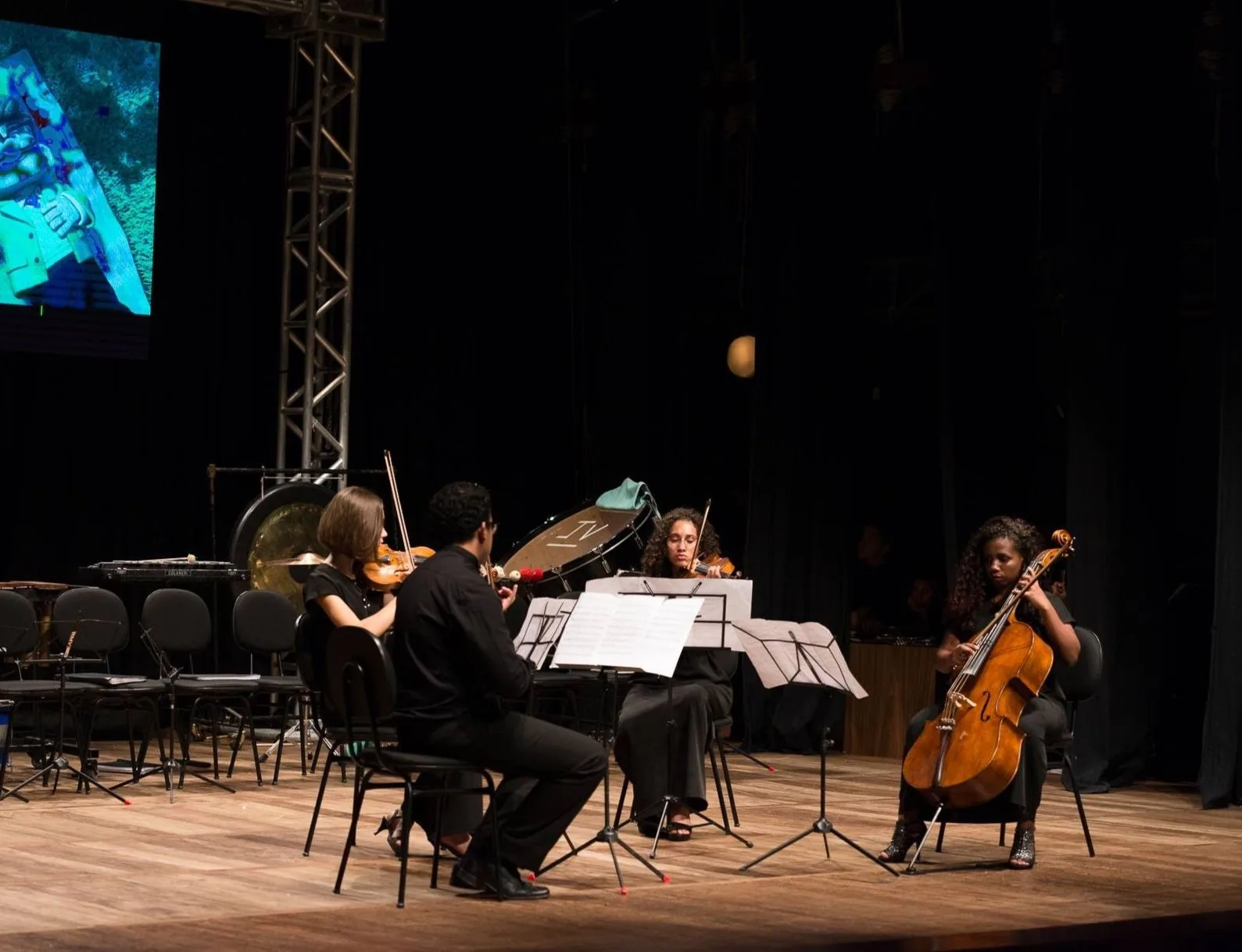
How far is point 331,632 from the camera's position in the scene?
5.57 metres

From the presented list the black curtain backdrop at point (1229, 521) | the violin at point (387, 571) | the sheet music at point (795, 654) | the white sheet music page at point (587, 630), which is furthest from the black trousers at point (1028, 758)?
the black curtain backdrop at point (1229, 521)

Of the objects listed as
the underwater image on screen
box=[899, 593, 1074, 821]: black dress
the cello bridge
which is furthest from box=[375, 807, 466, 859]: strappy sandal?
the underwater image on screen

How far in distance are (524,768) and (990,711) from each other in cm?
142

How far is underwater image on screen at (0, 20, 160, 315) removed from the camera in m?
9.69

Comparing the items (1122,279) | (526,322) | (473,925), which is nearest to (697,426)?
(526,322)

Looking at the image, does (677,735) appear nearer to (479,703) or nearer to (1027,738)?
(1027,738)

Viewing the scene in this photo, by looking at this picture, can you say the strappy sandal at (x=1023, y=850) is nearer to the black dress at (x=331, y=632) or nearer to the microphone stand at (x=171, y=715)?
the black dress at (x=331, y=632)

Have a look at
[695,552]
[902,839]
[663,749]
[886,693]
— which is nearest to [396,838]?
[663,749]

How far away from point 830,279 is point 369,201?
3.23 m

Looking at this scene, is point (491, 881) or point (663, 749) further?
point (663, 749)

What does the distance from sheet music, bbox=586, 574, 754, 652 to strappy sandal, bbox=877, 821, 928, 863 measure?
762 millimetres

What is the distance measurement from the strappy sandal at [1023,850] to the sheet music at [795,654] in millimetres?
646

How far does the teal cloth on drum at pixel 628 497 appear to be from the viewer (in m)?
9.26

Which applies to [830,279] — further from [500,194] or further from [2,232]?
[2,232]
